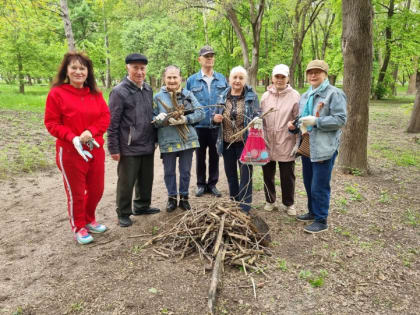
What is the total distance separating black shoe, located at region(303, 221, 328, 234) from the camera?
3.82 meters

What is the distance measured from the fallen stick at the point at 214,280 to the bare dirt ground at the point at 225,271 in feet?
0.27

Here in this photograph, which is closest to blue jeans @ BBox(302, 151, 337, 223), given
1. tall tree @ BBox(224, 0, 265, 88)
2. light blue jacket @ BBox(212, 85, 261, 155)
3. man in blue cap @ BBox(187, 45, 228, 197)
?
light blue jacket @ BBox(212, 85, 261, 155)

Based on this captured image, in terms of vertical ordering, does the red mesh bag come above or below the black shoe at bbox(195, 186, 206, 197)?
above

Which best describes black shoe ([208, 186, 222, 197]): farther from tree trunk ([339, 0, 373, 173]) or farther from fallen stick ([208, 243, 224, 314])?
tree trunk ([339, 0, 373, 173])

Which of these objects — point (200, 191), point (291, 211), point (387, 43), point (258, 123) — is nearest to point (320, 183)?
point (291, 211)

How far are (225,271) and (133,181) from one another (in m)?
1.73

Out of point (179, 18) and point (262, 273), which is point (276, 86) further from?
point (179, 18)

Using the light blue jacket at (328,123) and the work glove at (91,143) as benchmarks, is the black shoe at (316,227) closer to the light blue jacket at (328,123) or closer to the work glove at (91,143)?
the light blue jacket at (328,123)

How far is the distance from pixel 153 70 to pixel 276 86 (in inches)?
932

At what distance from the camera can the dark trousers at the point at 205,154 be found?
4.91 meters

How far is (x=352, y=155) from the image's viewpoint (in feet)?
19.4

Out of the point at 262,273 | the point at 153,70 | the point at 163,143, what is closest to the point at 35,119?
the point at 163,143

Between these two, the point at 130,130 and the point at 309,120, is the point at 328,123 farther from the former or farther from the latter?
the point at 130,130

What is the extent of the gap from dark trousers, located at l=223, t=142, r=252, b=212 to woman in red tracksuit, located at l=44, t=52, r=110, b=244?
161 centimetres
